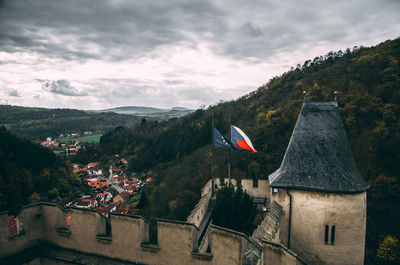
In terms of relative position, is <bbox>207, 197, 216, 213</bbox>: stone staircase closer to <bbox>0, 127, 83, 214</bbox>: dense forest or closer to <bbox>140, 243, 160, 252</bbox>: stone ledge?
<bbox>140, 243, 160, 252</bbox>: stone ledge

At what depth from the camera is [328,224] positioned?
940 cm

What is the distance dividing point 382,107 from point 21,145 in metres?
65.9

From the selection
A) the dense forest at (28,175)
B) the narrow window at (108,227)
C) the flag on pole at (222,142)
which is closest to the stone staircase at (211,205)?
the flag on pole at (222,142)

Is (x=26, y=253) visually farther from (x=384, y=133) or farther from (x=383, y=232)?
(x=384, y=133)

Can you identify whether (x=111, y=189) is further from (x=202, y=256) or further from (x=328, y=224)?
(x=202, y=256)

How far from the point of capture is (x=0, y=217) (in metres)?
6.15

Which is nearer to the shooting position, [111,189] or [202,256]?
[202,256]

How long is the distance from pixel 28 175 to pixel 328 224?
56.7 meters

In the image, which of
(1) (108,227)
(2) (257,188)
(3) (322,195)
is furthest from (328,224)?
(1) (108,227)

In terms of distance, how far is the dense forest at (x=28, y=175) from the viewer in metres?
42.2

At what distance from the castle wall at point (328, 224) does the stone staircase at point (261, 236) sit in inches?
37.9

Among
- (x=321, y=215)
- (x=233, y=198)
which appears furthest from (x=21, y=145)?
(x=321, y=215)

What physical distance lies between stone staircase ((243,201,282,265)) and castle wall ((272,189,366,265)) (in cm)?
96

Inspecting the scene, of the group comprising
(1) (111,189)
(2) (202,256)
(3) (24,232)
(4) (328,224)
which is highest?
(3) (24,232)
